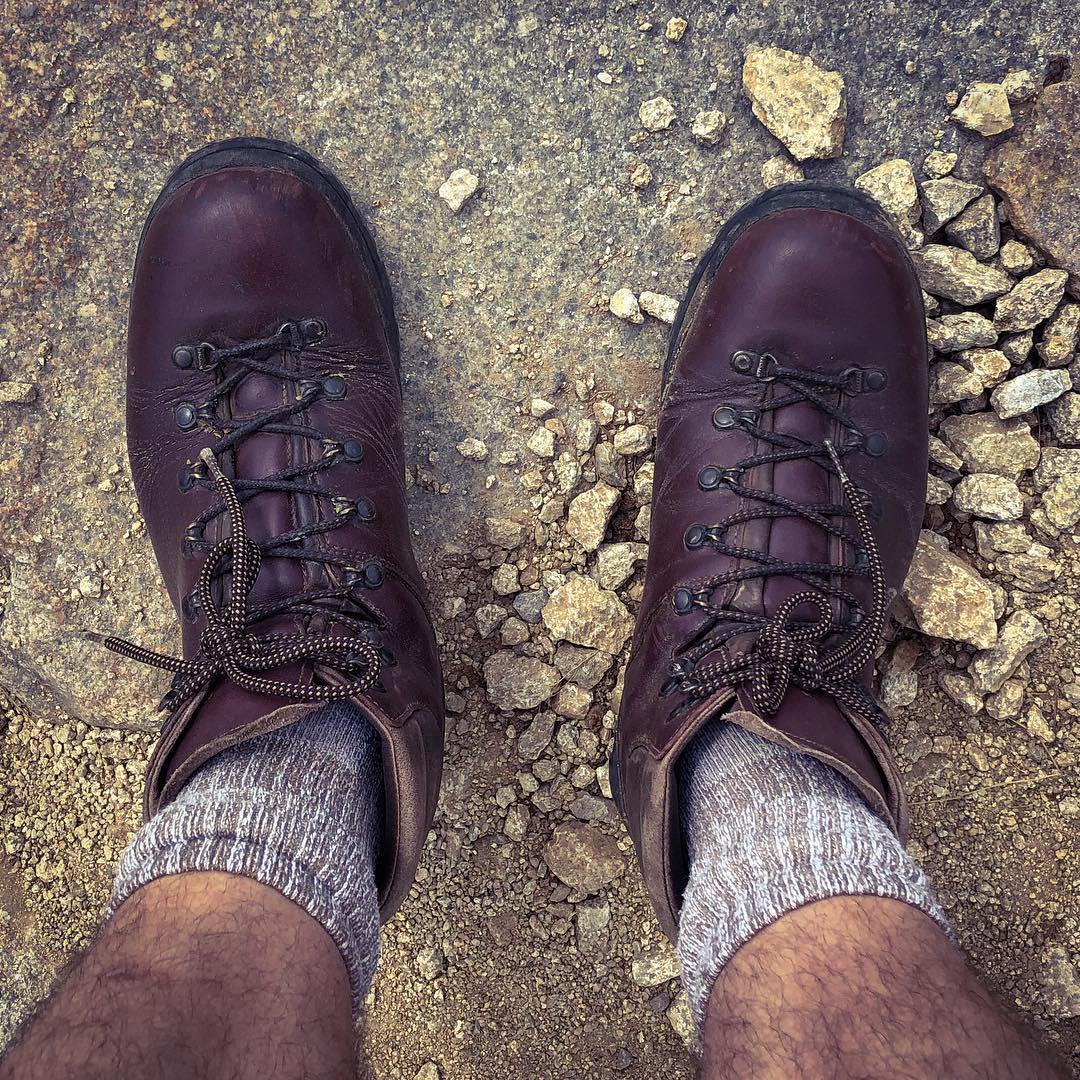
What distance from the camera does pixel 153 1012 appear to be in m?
0.86

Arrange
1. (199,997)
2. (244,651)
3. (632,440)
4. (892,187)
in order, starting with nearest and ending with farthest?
(199,997) → (244,651) → (892,187) → (632,440)

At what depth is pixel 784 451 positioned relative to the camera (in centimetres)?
144

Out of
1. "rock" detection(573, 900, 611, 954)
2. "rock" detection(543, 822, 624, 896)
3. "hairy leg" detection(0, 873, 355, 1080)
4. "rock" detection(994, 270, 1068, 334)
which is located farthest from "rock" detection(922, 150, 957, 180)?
"hairy leg" detection(0, 873, 355, 1080)

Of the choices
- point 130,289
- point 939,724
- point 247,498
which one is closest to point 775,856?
point 939,724

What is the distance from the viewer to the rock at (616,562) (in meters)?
1.51

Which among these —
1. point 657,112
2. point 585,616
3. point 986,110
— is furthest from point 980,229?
point 585,616

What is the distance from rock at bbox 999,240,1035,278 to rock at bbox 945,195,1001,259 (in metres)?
0.02

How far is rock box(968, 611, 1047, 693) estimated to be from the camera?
1458mm

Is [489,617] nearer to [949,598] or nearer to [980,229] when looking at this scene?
[949,598]

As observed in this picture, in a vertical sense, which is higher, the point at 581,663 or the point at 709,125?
the point at 709,125

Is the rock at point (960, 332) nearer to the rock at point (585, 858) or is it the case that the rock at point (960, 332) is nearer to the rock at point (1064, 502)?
the rock at point (1064, 502)

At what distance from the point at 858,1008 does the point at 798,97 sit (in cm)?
131

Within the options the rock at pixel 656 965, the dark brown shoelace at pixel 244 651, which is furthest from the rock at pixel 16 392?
the rock at pixel 656 965

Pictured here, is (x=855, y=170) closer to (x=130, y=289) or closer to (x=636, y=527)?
(x=636, y=527)
